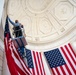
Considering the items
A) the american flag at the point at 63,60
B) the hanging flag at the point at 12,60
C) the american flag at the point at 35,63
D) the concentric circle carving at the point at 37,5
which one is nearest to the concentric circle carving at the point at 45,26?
the concentric circle carving at the point at 37,5

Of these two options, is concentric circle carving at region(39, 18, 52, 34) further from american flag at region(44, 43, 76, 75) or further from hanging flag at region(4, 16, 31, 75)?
hanging flag at region(4, 16, 31, 75)

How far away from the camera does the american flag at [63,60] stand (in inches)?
384

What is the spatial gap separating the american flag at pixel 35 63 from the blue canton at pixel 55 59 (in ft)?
1.74

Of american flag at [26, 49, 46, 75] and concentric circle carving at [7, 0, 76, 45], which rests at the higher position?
concentric circle carving at [7, 0, 76, 45]

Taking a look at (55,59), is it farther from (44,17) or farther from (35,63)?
(44,17)

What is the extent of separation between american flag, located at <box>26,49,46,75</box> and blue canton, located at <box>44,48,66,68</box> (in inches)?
20.8

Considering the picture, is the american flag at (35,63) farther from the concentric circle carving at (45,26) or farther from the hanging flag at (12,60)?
the hanging flag at (12,60)

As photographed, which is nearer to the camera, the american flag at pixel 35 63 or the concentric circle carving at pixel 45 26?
the american flag at pixel 35 63

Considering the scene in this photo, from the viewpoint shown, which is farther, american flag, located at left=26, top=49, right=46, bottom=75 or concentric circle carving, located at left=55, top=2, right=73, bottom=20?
concentric circle carving, located at left=55, top=2, right=73, bottom=20

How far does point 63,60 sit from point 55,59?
480 mm

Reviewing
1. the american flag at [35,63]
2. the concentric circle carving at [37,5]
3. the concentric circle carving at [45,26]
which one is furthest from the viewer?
the concentric circle carving at [37,5]

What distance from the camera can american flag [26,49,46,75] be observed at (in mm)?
9695

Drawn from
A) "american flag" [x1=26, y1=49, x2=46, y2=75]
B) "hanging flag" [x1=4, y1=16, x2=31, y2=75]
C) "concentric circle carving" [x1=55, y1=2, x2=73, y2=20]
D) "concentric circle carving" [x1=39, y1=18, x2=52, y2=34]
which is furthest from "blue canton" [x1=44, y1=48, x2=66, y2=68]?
"hanging flag" [x1=4, y1=16, x2=31, y2=75]

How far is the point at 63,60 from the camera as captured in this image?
10.1 metres
